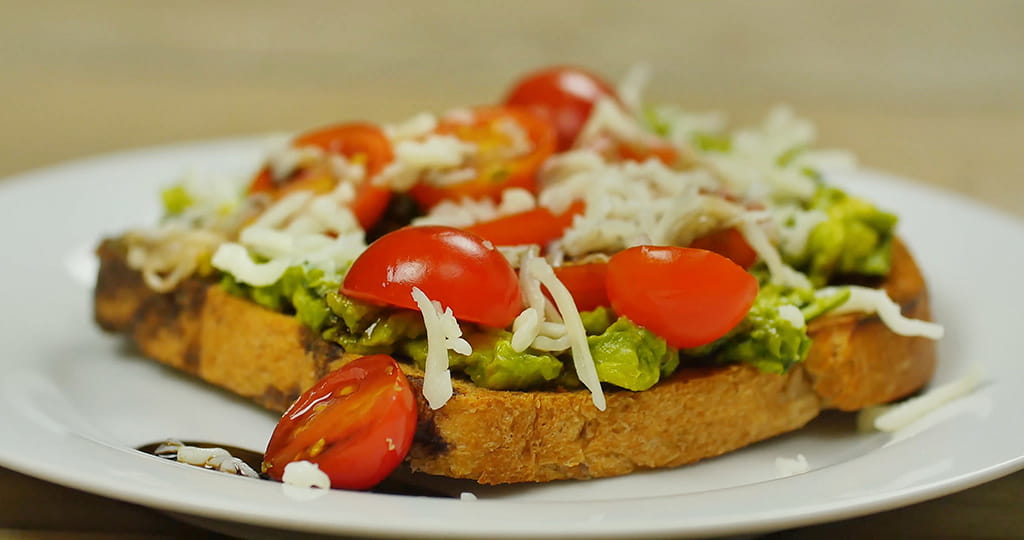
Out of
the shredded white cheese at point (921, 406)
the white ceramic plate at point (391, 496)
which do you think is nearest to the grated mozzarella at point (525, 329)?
the white ceramic plate at point (391, 496)

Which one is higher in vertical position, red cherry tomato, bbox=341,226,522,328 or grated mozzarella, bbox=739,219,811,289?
red cherry tomato, bbox=341,226,522,328

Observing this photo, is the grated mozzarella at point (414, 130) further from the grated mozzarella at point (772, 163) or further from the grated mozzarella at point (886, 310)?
the grated mozzarella at point (886, 310)

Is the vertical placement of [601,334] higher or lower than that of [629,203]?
lower

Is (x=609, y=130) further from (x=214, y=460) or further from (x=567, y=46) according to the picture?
(x=567, y=46)

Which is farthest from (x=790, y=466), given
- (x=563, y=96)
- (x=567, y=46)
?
(x=567, y=46)

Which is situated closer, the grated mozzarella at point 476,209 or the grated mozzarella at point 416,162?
the grated mozzarella at point 476,209

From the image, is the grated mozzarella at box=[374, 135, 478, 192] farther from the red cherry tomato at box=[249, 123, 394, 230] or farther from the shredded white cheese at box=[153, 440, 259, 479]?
the shredded white cheese at box=[153, 440, 259, 479]

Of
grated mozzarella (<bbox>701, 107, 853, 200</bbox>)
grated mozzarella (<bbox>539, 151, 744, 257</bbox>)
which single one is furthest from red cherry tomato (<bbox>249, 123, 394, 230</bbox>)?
grated mozzarella (<bbox>701, 107, 853, 200</bbox>)
